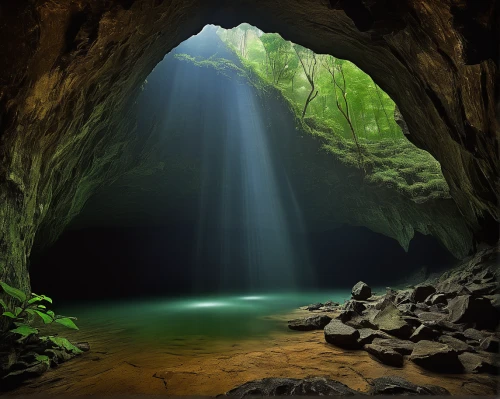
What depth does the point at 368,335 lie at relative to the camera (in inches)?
179

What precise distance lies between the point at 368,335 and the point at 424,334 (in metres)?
0.85

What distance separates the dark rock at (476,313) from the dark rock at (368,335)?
1679 mm

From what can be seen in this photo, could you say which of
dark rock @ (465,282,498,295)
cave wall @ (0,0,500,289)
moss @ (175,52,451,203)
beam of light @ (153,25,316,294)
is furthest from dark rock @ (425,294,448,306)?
beam of light @ (153,25,316,294)

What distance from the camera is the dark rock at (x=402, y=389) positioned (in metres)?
2.82

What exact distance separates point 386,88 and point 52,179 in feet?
29.4

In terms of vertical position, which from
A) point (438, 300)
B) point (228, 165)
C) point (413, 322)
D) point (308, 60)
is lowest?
point (438, 300)

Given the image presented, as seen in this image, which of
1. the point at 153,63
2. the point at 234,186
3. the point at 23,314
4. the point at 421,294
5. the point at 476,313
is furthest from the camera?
the point at 234,186

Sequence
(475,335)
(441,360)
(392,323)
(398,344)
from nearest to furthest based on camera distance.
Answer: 1. (441,360)
2. (398,344)
3. (475,335)
4. (392,323)

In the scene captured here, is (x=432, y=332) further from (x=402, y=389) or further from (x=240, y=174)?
(x=240, y=174)

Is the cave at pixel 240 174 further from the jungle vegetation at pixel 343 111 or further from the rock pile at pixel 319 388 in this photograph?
the jungle vegetation at pixel 343 111

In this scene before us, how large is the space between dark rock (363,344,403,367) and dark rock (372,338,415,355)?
0.18 m

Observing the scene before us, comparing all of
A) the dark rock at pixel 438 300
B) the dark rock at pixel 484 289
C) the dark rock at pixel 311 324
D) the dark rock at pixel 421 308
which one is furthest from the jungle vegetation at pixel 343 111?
the dark rock at pixel 311 324

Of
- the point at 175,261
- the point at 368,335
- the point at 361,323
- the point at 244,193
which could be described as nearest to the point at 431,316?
the point at 361,323

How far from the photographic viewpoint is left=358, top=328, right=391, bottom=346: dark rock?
14.6ft
